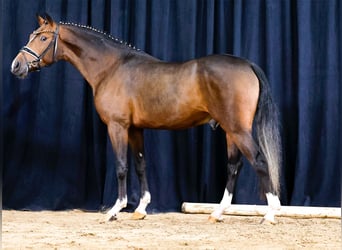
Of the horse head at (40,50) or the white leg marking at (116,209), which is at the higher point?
the horse head at (40,50)

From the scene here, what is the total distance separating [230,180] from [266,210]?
468 millimetres

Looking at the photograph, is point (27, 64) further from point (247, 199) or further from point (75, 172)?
point (247, 199)

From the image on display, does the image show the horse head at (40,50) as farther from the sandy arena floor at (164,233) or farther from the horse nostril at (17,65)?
the sandy arena floor at (164,233)

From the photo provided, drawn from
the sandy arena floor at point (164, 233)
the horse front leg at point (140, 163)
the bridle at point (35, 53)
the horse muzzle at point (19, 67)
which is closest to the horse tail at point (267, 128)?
the sandy arena floor at point (164, 233)

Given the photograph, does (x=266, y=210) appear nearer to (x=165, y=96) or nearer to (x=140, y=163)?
(x=140, y=163)

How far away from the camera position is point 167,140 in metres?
5.64

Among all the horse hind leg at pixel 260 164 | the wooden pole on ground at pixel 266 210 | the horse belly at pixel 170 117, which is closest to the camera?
the horse hind leg at pixel 260 164

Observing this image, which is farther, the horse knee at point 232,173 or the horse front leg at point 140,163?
the horse front leg at point 140,163

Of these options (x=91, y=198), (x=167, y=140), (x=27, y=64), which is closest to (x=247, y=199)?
(x=167, y=140)

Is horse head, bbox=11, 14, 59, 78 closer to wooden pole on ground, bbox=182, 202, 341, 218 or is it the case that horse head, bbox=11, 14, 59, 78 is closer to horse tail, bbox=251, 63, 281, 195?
horse tail, bbox=251, 63, 281, 195

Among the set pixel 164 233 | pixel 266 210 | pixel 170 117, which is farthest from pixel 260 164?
pixel 164 233

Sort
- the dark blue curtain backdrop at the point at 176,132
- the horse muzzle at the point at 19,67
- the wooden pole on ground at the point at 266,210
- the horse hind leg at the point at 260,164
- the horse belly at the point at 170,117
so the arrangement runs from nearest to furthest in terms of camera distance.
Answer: the horse hind leg at the point at 260,164, the horse belly at the point at 170,117, the horse muzzle at the point at 19,67, the wooden pole on ground at the point at 266,210, the dark blue curtain backdrop at the point at 176,132

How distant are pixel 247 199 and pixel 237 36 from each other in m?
1.48

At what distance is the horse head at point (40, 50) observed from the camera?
479cm
